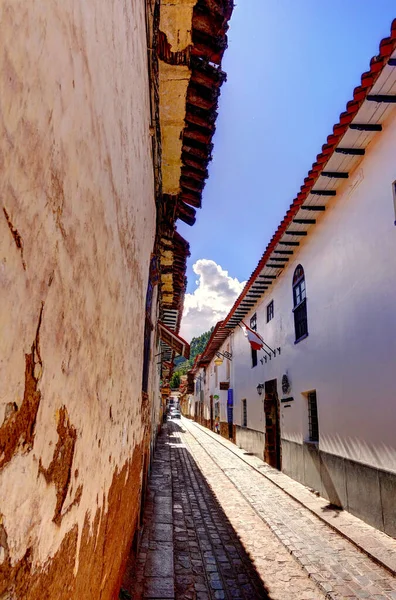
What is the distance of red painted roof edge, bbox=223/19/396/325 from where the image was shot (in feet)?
14.8

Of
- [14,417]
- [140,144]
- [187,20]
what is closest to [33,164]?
[14,417]

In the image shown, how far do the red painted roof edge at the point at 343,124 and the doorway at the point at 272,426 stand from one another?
4862mm

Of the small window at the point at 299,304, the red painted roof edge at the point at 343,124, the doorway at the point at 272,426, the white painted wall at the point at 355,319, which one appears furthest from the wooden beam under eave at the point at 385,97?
the doorway at the point at 272,426

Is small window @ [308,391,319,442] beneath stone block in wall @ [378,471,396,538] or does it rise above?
above

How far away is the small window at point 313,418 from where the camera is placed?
8.96 m

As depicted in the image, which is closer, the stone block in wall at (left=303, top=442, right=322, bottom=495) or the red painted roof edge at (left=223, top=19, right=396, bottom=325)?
the red painted roof edge at (left=223, top=19, right=396, bottom=325)

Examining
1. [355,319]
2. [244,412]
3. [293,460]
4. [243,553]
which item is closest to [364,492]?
[243,553]

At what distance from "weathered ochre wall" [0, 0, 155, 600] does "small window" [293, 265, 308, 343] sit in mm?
7709

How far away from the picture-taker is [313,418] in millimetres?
9102

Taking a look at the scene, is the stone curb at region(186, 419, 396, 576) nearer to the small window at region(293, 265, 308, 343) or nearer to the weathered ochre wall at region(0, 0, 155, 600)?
the small window at region(293, 265, 308, 343)

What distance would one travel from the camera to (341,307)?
721 centimetres

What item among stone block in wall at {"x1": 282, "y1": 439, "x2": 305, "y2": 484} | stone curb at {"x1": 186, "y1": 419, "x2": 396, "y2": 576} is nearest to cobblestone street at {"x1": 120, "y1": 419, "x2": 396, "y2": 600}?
stone curb at {"x1": 186, "y1": 419, "x2": 396, "y2": 576}

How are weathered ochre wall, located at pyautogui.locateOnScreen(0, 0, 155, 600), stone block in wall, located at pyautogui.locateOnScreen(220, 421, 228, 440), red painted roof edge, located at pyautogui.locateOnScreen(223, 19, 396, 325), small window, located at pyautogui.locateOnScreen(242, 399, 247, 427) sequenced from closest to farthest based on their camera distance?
weathered ochre wall, located at pyautogui.locateOnScreen(0, 0, 155, 600) → red painted roof edge, located at pyautogui.locateOnScreen(223, 19, 396, 325) → small window, located at pyautogui.locateOnScreen(242, 399, 247, 427) → stone block in wall, located at pyautogui.locateOnScreen(220, 421, 228, 440)

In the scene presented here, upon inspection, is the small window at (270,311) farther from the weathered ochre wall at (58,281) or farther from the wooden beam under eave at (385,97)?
the weathered ochre wall at (58,281)
